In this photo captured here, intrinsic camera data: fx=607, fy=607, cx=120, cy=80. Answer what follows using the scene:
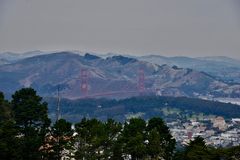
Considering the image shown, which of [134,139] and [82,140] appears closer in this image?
[134,139]

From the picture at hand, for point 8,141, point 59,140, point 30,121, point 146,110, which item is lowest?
point 146,110

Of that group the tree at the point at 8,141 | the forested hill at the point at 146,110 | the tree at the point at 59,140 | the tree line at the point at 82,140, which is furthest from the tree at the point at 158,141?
the forested hill at the point at 146,110

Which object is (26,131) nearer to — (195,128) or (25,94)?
(25,94)

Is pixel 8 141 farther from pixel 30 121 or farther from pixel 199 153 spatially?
pixel 199 153

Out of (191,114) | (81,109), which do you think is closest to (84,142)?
(191,114)

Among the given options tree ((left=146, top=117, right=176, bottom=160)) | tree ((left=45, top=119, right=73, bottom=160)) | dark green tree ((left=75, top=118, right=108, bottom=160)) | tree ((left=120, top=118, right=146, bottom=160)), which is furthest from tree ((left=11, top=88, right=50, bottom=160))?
tree ((left=146, top=117, right=176, bottom=160))

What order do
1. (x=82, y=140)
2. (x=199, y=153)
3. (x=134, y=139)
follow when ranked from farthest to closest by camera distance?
(x=82, y=140) < (x=134, y=139) < (x=199, y=153)

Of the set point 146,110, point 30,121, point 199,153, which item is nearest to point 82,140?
point 30,121
